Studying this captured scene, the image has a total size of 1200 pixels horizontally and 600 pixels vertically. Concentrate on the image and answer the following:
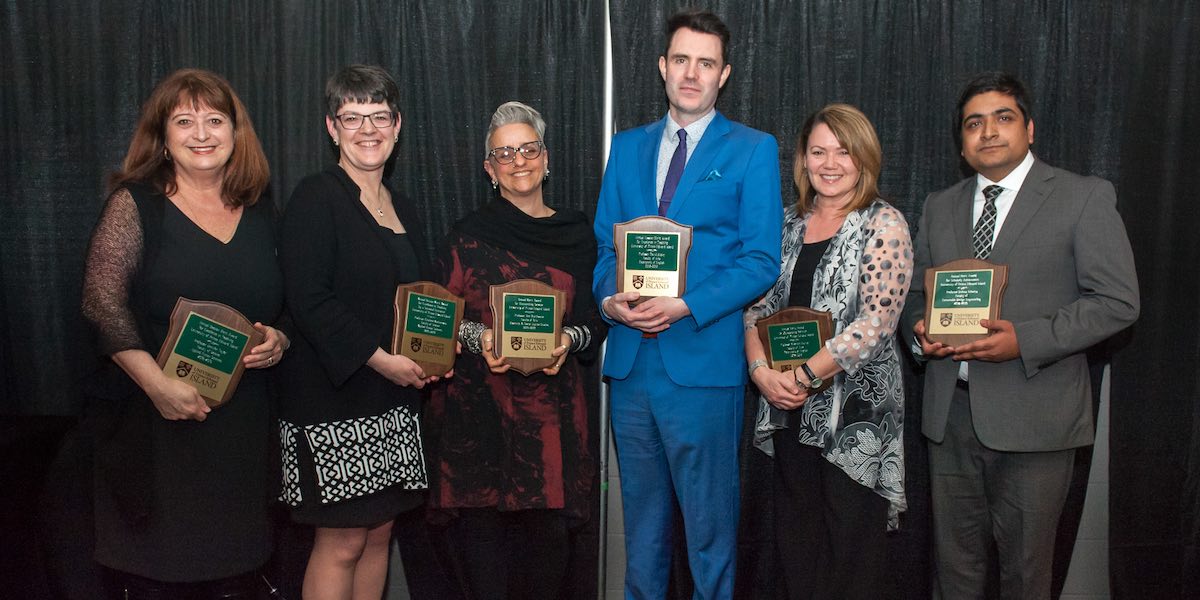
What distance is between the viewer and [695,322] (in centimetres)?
246

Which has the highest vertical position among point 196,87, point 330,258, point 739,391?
Result: point 196,87

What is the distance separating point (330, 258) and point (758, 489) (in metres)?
1.90

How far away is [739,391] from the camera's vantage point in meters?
2.57

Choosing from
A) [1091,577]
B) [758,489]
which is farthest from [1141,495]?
[758,489]

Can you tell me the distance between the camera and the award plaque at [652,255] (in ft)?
7.80

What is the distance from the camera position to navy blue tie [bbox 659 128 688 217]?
2.54 m

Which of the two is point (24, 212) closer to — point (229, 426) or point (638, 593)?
point (229, 426)

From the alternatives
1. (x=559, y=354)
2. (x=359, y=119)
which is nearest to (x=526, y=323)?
(x=559, y=354)

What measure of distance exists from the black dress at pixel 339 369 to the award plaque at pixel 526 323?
30 cm

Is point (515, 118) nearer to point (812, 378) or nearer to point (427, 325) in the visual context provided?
point (427, 325)

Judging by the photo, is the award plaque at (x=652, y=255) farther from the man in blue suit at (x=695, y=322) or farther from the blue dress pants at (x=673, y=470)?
the blue dress pants at (x=673, y=470)

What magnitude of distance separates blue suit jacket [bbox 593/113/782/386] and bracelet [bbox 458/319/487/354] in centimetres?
38

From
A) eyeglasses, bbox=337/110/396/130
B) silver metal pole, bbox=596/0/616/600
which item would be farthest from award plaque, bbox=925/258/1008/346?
eyeglasses, bbox=337/110/396/130

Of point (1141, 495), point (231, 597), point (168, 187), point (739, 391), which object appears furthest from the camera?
point (1141, 495)
